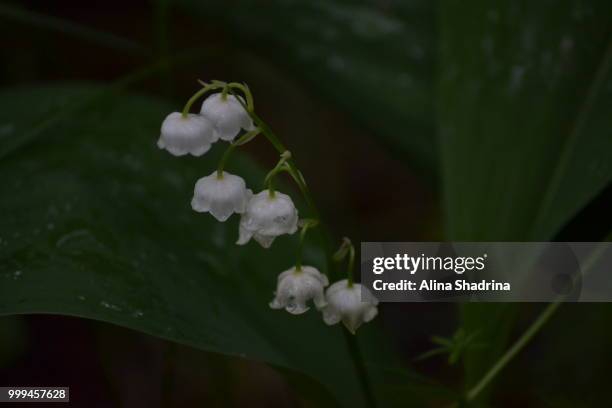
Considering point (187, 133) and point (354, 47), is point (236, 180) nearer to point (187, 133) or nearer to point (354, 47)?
point (187, 133)

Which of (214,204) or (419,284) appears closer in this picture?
(214,204)

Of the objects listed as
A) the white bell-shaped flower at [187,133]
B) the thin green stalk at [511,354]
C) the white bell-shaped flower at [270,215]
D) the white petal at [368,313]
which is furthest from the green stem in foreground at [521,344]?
the white bell-shaped flower at [187,133]

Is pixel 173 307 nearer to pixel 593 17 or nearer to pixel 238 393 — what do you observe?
pixel 593 17

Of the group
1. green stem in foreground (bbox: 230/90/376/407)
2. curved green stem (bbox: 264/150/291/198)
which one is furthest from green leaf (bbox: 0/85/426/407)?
curved green stem (bbox: 264/150/291/198)

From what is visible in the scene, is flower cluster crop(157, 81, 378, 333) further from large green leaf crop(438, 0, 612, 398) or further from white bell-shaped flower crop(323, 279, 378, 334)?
large green leaf crop(438, 0, 612, 398)

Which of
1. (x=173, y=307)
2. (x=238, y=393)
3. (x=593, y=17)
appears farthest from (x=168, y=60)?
(x=238, y=393)

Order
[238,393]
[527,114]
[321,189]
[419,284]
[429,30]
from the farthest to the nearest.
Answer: [321,189]
[238,393]
[429,30]
[527,114]
[419,284]
